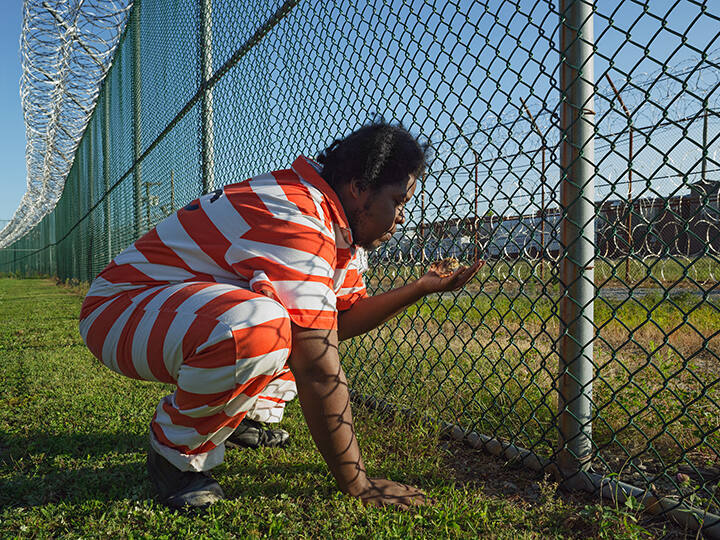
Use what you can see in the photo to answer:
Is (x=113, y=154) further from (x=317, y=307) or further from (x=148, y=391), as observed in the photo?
(x=317, y=307)

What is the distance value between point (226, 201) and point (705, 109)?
1413mm

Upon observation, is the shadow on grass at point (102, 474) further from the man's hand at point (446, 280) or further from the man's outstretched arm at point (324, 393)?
the man's hand at point (446, 280)

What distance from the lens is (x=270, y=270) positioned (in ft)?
5.32

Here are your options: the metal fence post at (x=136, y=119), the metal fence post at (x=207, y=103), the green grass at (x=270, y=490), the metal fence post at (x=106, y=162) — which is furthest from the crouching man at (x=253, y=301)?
the metal fence post at (x=106, y=162)

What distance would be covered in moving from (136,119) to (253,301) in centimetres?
738

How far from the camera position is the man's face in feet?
6.05

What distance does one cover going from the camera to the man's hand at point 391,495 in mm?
1701

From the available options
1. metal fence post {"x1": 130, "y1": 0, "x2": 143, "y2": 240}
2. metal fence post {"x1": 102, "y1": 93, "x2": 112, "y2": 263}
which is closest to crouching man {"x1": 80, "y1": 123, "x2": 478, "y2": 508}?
metal fence post {"x1": 130, "y1": 0, "x2": 143, "y2": 240}

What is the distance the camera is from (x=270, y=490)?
6.11 ft

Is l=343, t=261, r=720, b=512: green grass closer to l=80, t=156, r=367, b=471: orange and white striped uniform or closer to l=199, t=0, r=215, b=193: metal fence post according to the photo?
l=80, t=156, r=367, b=471: orange and white striped uniform

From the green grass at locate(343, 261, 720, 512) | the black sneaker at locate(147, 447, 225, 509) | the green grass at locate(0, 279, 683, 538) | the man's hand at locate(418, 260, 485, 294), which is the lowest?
the green grass at locate(0, 279, 683, 538)

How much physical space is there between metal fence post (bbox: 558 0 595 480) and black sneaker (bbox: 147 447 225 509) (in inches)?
48.9

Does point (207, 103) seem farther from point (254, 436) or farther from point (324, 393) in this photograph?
point (324, 393)

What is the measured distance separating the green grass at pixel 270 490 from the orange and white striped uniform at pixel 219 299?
9.2 inches
